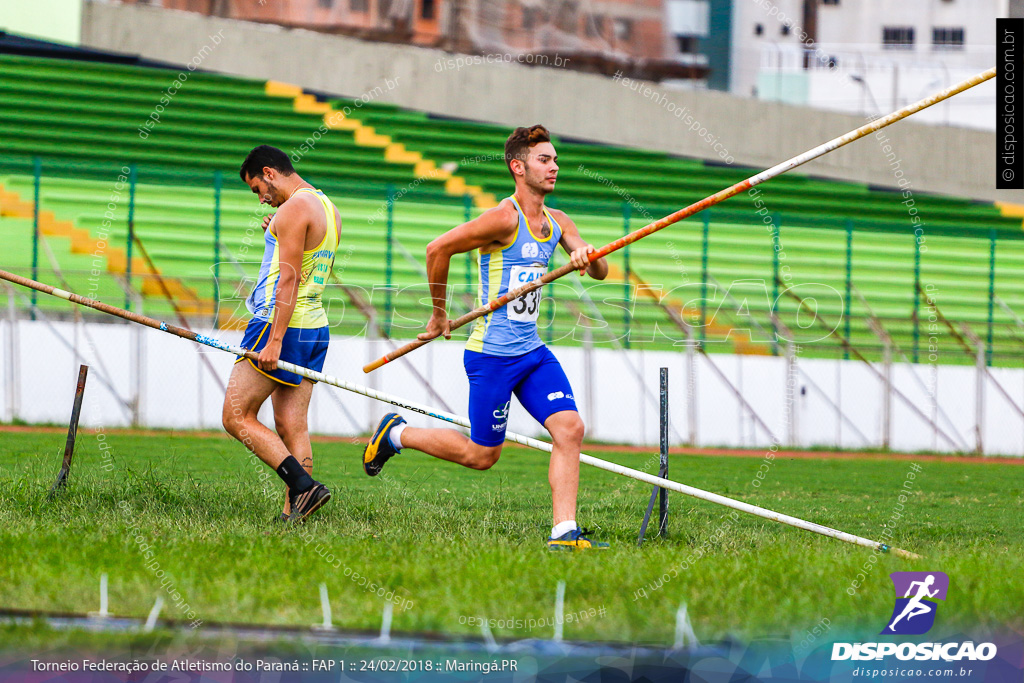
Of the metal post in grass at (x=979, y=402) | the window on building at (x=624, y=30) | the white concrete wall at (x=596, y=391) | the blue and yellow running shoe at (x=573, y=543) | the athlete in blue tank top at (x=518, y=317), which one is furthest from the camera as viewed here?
the window on building at (x=624, y=30)

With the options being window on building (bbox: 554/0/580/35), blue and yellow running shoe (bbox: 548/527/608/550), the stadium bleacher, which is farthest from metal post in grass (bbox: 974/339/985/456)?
blue and yellow running shoe (bbox: 548/527/608/550)

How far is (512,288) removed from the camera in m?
5.30

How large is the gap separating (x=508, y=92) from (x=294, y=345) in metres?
16.8

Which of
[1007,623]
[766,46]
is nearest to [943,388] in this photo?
[766,46]

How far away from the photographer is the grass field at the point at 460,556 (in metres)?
3.63

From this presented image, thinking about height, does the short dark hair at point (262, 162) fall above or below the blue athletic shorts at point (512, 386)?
above

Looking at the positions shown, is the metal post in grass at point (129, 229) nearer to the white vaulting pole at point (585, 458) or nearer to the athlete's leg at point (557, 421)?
the white vaulting pole at point (585, 458)

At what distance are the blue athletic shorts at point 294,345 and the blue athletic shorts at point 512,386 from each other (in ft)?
2.85

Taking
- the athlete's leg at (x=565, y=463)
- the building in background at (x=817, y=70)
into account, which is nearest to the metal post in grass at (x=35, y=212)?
the athlete's leg at (x=565, y=463)

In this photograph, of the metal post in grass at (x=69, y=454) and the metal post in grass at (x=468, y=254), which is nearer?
the metal post in grass at (x=69, y=454)

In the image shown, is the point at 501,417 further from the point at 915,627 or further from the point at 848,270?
the point at 848,270

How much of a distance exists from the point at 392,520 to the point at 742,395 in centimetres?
922

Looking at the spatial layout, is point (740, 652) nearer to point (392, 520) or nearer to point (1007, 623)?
point (1007, 623)

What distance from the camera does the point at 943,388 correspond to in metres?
14.6
